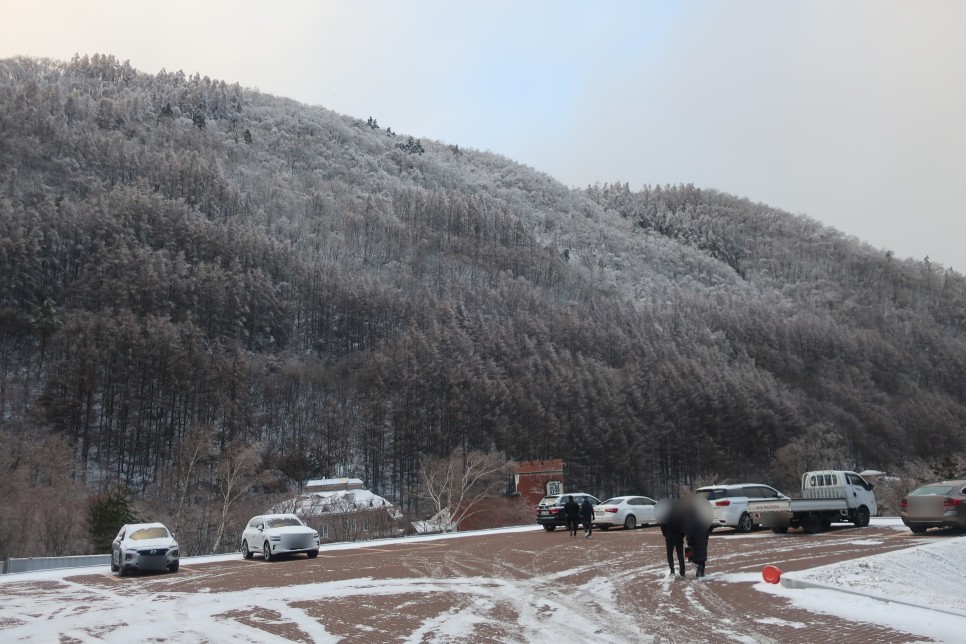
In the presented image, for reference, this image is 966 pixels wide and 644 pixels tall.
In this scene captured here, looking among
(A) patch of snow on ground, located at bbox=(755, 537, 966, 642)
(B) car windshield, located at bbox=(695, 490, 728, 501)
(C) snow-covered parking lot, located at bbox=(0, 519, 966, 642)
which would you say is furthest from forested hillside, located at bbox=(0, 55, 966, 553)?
(A) patch of snow on ground, located at bbox=(755, 537, 966, 642)

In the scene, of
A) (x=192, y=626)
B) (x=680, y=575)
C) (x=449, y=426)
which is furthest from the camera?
(x=449, y=426)

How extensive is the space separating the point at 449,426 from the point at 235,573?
63.3 metres

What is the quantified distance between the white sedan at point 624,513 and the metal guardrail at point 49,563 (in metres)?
17.3

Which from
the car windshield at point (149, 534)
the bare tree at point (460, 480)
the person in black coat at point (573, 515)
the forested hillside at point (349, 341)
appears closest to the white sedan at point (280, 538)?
the car windshield at point (149, 534)

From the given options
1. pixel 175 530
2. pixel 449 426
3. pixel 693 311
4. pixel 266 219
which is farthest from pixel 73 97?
pixel 175 530

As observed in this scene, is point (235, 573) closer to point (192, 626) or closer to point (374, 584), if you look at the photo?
point (374, 584)

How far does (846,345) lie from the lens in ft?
420

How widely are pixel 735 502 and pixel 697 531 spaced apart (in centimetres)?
1146

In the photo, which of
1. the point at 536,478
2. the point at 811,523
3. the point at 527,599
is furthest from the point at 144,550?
the point at 536,478

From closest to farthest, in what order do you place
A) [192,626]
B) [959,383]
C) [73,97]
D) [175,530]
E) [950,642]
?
[950,642] < [192,626] < [175,530] < [959,383] < [73,97]

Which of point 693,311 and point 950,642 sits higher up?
point 693,311

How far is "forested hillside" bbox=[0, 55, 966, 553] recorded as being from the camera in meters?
75.5

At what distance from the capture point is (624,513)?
28.2m

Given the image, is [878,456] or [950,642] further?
[878,456]
